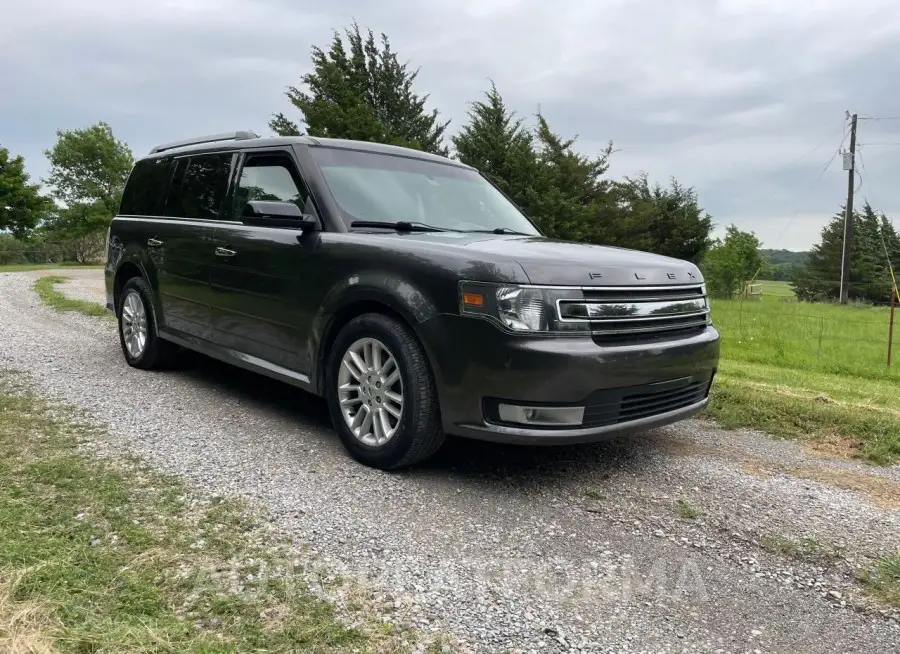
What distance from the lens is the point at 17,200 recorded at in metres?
A: 46.7

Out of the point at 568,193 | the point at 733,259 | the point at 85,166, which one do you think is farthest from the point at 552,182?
the point at 85,166

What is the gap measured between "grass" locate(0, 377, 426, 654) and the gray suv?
42.9 inches

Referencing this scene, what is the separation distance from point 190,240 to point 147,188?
4.57ft

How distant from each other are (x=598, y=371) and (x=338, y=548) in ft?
4.80

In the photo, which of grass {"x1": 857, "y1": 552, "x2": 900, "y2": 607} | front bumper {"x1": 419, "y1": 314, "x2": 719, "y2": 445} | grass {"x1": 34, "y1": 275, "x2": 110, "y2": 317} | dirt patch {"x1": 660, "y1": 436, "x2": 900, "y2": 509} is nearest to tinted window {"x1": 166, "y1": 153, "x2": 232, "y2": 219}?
front bumper {"x1": 419, "y1": 314, "x2": 719, "y2": 445}

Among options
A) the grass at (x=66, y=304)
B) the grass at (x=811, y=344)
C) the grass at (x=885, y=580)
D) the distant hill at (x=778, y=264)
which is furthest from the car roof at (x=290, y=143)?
the distant hill at (x=778, y=264)

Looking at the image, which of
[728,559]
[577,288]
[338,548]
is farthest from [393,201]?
[728,559]

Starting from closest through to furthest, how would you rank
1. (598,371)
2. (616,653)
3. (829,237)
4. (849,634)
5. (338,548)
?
(616,653) < (849,634) < (338,548) < (598,371) < (829,237)

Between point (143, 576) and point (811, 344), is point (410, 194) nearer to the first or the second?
point (143, 576)

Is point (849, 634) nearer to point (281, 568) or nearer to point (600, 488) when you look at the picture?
point (600, 488)

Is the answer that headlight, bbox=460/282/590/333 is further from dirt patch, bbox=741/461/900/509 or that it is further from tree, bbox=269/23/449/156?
tree, bbox=269/23/449/156

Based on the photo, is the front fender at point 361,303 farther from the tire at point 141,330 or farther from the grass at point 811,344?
the grass at point 811,344

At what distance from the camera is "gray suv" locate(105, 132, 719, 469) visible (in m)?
3.47

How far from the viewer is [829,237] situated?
69.6 metres
